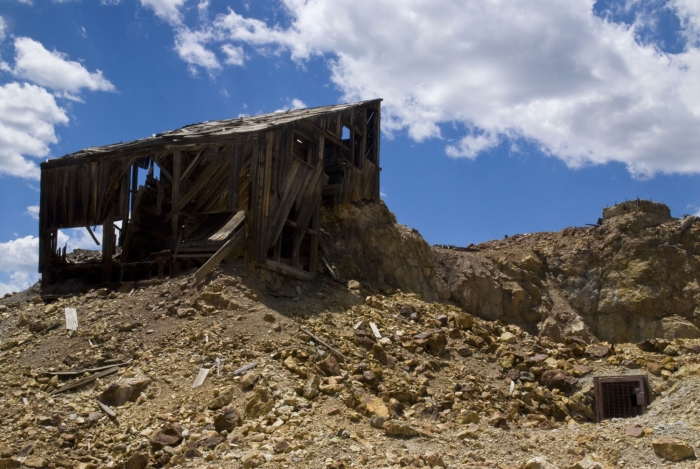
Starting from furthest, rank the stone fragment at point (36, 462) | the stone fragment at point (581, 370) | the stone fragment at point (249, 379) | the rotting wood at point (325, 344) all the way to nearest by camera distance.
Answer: the stone fragment at point (581, 370), the rotting wood at point (325, 344), the stone fragment at point (249, 379), the stone fragment at point (36, 462)

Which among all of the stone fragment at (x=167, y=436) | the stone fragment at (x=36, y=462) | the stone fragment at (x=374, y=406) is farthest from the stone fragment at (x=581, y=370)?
the stone fragment at (x=36, y=462)

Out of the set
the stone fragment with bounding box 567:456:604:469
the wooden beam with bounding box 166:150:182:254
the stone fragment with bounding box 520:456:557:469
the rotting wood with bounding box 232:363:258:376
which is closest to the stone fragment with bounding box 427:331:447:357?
the rotting wood with bounding box 232:363:258:376

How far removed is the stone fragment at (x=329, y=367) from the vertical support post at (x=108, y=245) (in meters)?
8.36

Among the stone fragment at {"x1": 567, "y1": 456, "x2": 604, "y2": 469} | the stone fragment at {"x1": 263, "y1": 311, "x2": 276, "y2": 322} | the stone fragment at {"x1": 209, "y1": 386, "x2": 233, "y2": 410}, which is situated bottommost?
the stone fragment at {"x1": 567, "y1": 456, "x2": 604, "y2": 469}

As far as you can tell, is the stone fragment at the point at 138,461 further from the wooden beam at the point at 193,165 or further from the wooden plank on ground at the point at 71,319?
the wooden beam at the point at 193,165

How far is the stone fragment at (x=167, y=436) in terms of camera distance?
10820 millimetres

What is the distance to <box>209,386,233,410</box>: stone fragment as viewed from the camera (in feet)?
38.4

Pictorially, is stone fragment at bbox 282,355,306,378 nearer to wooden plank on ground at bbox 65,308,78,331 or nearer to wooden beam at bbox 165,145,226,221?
wooden plank on ground at bbox 65,308,78,331

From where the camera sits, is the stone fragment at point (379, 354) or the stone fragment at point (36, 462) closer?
the stone fragment at point (36, 462)

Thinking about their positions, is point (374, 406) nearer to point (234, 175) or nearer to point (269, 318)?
point (269, 318)

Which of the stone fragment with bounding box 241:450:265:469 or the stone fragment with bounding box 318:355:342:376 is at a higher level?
the stone fragment with bounding box 318:355:342:376

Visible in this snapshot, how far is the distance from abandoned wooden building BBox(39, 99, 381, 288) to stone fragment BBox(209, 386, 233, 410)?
180 inches

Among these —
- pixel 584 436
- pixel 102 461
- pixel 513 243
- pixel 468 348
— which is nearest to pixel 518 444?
pixel 584 436

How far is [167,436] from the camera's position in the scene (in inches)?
431
